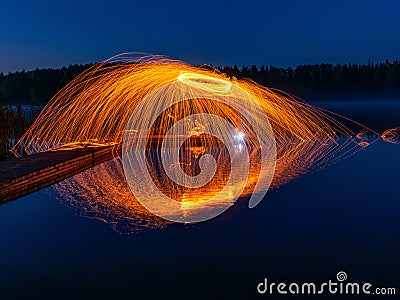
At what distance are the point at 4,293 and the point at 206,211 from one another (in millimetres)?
4686

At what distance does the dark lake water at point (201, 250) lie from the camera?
19.4 ft

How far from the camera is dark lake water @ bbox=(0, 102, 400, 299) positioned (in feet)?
19.4

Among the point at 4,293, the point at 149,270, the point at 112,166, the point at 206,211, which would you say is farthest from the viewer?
the point at 112,166

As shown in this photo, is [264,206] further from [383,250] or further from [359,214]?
[383,250]

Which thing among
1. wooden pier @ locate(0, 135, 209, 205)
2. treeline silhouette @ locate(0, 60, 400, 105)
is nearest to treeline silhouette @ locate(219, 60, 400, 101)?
treeline silhouette @ locate(0, 60, 400, 105)

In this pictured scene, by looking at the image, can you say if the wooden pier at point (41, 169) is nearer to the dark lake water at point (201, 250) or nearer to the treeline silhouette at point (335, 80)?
the dark lake water at point (201, 250)

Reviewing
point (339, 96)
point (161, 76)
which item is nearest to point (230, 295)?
point (161, 76)

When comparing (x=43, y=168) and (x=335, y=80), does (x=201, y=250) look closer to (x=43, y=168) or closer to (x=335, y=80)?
(x=43, y=168)

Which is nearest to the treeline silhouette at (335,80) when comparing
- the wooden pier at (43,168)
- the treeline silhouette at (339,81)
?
the treeline silhouette at (339,81)

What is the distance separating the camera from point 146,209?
9672 millimetres

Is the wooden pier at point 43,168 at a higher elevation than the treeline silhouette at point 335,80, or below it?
below

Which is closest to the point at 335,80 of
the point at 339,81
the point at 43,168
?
the point at 339,81

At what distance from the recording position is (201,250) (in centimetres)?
719

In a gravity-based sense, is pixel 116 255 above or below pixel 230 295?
above
